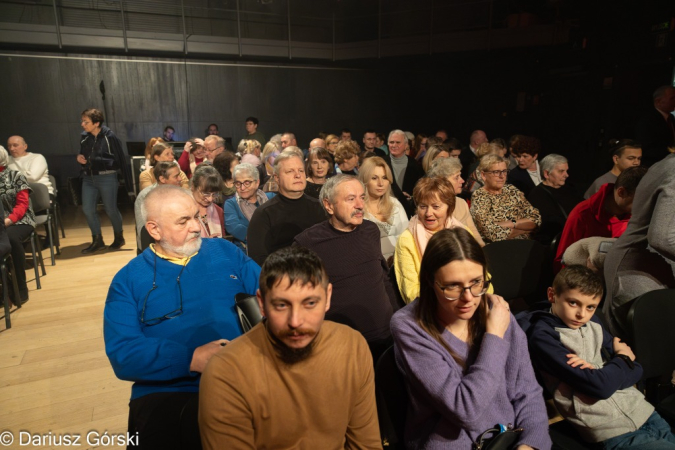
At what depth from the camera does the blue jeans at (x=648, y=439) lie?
1.65m

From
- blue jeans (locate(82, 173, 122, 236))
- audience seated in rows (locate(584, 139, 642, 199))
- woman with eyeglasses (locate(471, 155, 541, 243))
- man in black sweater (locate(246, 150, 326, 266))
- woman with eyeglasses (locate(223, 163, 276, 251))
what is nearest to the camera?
man in black sweater (locate(246, 150, 326, 266))

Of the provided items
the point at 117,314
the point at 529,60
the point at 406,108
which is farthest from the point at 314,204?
the point at 406,108

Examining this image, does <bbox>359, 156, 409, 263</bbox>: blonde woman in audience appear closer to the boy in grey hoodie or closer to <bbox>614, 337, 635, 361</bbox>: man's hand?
the boy in grey hoodie

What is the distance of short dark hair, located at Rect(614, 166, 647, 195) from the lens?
2.37m

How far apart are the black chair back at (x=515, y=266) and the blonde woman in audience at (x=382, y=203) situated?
75cm

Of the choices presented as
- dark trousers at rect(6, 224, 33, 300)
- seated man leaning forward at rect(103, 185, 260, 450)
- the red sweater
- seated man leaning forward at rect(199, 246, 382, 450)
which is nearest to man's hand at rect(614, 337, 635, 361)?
the red sweater

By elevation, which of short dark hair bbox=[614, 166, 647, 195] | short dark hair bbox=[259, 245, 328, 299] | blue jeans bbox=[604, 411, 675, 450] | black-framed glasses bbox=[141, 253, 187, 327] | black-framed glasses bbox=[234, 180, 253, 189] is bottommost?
blue jeans bbox=[604, 411, 675, 450]

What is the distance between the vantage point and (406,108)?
1189 cm

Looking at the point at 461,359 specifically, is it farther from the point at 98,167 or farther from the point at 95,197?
the point at 95,197

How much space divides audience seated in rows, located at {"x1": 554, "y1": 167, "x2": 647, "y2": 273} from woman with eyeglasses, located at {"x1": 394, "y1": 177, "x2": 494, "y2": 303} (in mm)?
815

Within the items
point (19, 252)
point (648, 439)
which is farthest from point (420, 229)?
point (19, 252)

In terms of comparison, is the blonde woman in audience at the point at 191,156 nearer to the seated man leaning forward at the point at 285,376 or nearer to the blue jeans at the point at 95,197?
the blue jeans at the point at 95,197

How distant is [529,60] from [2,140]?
11.3m

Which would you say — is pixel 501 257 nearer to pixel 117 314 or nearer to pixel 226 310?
pixel 226 310
